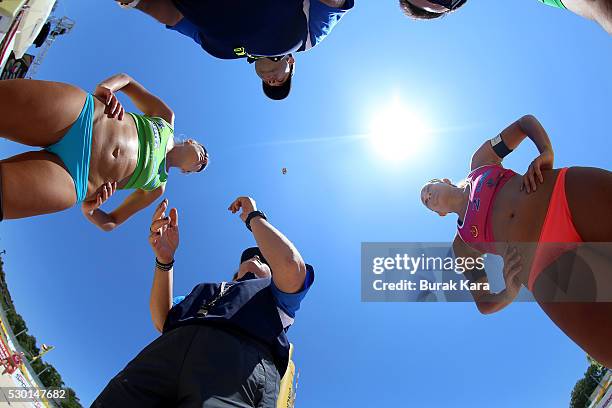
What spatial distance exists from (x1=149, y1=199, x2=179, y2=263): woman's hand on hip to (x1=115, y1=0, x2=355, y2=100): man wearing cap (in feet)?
5.05

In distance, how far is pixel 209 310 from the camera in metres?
2.57

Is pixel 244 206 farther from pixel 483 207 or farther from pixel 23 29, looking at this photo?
pixel 23 29

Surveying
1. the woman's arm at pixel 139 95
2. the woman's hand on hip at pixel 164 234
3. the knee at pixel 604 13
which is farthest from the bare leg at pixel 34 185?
the knee at pixel 604 13

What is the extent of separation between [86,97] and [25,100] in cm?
52

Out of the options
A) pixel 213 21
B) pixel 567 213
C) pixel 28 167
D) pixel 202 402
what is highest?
pixel 213 21

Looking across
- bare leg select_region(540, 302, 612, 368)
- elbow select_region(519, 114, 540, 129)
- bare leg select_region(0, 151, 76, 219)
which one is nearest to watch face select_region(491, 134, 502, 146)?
elbow select_region(519, 114, 540, 129)

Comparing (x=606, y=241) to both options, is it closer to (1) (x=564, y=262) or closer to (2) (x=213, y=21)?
(1) (x=564, y=262)

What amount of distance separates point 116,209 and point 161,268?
1.28 meters

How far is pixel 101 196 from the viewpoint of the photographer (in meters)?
3.04

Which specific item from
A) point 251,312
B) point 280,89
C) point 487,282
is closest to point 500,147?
point 487,282

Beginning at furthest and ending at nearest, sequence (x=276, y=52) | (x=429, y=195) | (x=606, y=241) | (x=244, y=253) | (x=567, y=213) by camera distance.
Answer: (x=429, y=195) → (x=244, y=253) → (x=276, y=52) → (x=567, y=213) → (x=606, y=241)

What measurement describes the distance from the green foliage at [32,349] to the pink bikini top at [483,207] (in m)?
20.0

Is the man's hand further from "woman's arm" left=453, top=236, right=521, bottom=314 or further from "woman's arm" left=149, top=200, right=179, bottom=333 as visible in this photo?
"woman's arm" left=453, top=236, right=521, bottom=314

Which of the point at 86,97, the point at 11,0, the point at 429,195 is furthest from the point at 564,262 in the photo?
the point at 11,0
